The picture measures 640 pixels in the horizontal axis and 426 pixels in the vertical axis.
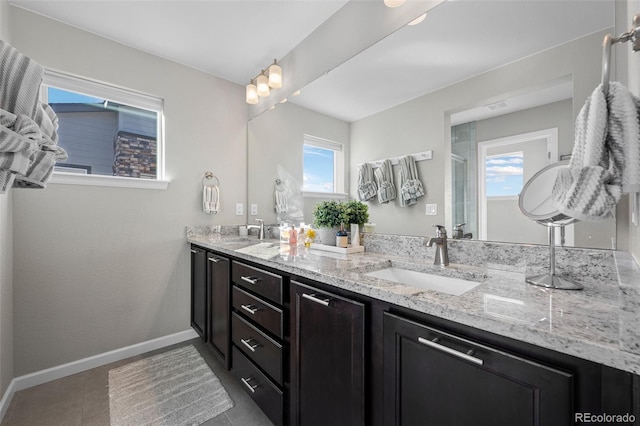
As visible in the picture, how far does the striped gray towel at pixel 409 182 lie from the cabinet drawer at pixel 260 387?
1.13 meters

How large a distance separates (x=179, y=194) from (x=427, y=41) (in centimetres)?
217

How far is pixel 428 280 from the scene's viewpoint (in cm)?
120

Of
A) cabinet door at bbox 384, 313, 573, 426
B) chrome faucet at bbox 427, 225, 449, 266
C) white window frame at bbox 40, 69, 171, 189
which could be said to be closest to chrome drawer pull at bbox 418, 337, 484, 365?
cabinet door at bbox 384, 313, 573, 426

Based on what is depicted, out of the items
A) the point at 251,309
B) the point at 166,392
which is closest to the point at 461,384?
the point at 251,309

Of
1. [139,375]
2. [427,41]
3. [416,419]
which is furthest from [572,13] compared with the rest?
[139,375]

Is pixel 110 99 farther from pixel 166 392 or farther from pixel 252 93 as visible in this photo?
pixel 166 392

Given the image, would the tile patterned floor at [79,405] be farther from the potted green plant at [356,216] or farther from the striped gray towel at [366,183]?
the striped gray towel at [366,183]

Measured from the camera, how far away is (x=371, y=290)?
0.89 m

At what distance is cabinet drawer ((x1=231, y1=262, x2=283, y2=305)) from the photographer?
4.26 ft

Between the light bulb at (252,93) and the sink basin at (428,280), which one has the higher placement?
the light bulb at (252,93)

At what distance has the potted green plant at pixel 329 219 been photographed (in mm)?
1725

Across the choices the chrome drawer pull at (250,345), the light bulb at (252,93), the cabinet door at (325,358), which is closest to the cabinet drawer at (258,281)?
the cabinet door at (325,358)

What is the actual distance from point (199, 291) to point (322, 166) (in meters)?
1.43

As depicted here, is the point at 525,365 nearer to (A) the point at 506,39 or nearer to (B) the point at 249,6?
(A) the point at 506,39
